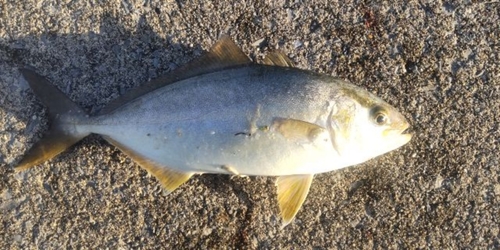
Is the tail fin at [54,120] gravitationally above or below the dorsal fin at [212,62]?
below

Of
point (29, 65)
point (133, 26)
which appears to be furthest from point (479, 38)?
point (29, 65)

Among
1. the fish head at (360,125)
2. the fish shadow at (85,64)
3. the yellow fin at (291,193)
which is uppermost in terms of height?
the fish shadow at (85,64)

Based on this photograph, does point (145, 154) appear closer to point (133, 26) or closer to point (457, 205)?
point (133, 26)

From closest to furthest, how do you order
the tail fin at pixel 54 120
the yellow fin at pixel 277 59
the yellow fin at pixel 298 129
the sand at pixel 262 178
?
the yellow fin at pixel 298 129 → the yellow fin at pixel 277 59 → the tail fin at pixel 54 120 → the sand at pixel 262 178

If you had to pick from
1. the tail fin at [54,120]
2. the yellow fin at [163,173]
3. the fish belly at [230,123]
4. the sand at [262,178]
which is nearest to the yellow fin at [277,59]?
the fish belly at [230,123]

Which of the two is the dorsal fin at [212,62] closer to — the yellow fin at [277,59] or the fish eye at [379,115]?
the yellow fin at [277,59]

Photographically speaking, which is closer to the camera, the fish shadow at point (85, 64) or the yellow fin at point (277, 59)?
the yellow fin at point (277, 59)

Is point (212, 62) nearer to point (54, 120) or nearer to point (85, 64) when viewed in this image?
point (85, 64)

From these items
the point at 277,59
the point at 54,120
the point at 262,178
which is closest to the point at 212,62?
the point at 277,59
